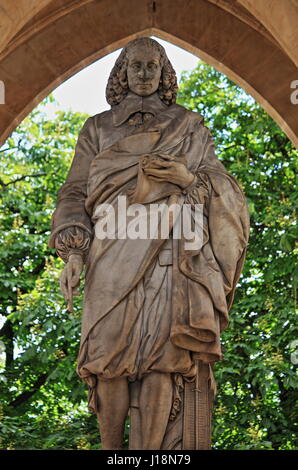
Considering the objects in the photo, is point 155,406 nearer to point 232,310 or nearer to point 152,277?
point 152,277

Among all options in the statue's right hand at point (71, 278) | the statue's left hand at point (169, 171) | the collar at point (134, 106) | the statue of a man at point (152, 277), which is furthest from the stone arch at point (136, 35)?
the statue's right hand at point (71, 278)

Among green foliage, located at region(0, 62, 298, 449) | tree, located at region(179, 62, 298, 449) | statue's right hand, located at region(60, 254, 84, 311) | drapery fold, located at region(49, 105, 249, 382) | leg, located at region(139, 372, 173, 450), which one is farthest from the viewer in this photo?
green foliage, located at region(0, 62, 298, 449)

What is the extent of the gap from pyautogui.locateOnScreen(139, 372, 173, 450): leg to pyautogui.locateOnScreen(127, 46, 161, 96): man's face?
6.48 ft

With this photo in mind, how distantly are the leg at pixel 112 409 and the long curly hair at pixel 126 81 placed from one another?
199 centimetres

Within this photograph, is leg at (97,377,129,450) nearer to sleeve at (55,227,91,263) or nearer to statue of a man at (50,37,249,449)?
statue of a man at (50,37,249,449)

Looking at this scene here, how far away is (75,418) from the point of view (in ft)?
48.1

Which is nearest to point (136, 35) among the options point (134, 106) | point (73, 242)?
point (134, 106)

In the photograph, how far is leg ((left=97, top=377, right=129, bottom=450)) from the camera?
6691mm

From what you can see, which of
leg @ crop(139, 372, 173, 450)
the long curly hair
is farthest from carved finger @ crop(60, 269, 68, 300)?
the long curly hair

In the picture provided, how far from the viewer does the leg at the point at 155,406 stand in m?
6.57

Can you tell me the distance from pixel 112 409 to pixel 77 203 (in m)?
1.33

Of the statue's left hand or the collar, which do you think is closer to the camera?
the statue's left hand

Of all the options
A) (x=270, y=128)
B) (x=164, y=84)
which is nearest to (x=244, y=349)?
(x=270, y=128)

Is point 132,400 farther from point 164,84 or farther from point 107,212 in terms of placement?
point 164,84
